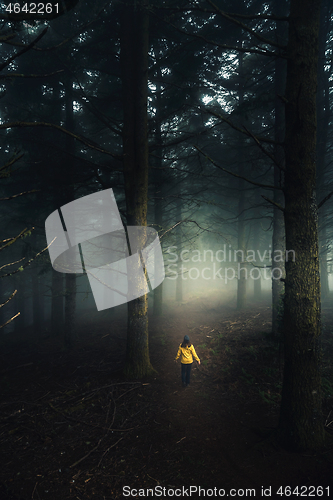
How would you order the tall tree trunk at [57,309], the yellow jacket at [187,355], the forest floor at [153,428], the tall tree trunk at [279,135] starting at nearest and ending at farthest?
the forest floor at [153,428] < the yellow jacket at [187,355] < the tall tree trunk at [279,135] < the tall tree trunk at [57,309]

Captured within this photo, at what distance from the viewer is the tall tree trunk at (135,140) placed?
7.57m

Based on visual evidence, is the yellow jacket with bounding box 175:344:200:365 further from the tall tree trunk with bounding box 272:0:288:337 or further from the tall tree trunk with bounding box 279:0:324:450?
the tall tree trunk with bounding box 272:0:288:337

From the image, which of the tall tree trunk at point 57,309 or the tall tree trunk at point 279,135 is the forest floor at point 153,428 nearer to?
the tall tree trunk at point 279,135

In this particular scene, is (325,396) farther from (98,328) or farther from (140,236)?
(98,328)

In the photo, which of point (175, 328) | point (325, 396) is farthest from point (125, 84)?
point (175, 328)

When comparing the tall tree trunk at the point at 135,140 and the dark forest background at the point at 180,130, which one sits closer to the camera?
the dark forest background at the point at 180,130

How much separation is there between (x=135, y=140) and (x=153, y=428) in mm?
7901

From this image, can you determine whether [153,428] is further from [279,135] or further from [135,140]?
[279,135]

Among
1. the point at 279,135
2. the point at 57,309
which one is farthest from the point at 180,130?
the point at 57,309

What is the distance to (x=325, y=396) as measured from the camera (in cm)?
617

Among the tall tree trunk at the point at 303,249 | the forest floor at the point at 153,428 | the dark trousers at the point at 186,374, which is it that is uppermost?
the tall tree trunk at the point at 303,249

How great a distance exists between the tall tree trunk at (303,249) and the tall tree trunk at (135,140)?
14.4 feet

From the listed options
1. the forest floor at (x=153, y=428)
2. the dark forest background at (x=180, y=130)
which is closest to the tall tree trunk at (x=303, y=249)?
the dark forest background at (x=180, y=130)

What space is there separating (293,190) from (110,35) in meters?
7.75
